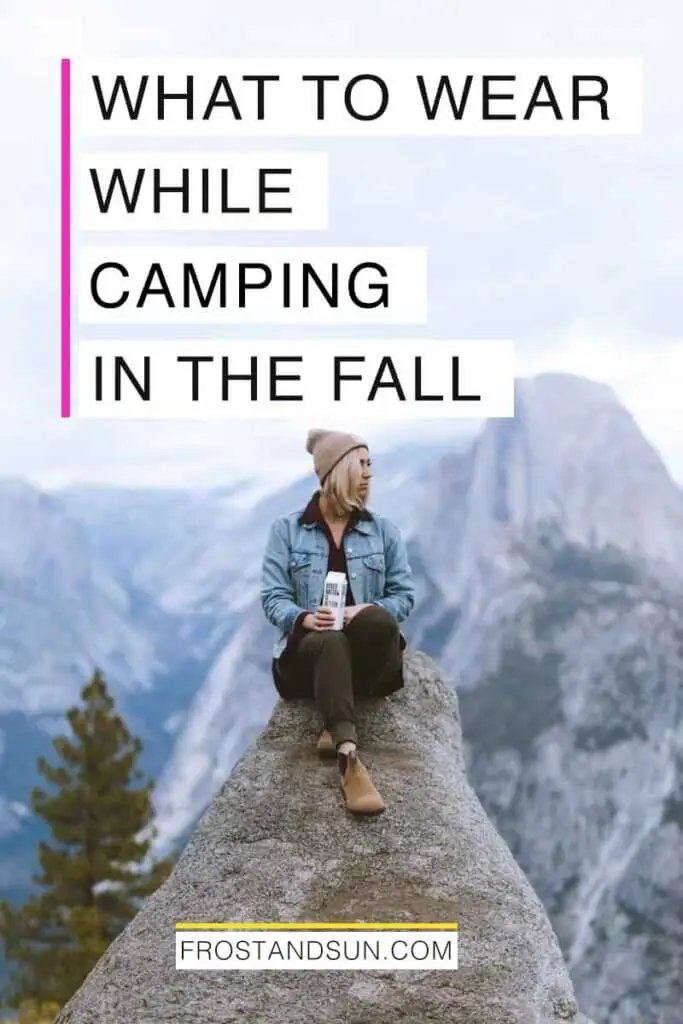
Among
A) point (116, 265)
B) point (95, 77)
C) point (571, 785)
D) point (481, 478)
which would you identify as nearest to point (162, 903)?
point (116, 265)

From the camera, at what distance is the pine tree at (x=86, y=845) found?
14.0m

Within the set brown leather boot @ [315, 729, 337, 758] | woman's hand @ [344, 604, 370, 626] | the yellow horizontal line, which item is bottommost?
the yellow horizontal line

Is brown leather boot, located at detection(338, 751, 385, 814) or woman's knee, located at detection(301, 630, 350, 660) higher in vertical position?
woman's knee, located at detection(301, 630, 350, 660)

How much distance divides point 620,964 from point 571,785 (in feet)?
10.1

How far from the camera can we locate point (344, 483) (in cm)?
653

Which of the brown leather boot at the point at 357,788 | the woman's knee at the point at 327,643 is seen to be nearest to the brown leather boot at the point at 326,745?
the brown leather boot at the point at 357,788

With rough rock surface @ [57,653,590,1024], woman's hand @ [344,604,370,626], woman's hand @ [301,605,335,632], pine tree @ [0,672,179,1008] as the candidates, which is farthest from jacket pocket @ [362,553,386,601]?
pine tree @ [0,672,179,1008]

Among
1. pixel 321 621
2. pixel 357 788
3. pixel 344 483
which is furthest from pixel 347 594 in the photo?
pixel 357 788

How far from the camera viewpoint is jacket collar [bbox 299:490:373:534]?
6586 millimetres

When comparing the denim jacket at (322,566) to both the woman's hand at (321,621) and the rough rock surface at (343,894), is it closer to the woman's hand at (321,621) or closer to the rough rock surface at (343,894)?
the woman's hand at (321,621)

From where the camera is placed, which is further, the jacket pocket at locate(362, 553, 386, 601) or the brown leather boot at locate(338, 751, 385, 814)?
the jacket pocket at locate(362, 553, 386, 601)

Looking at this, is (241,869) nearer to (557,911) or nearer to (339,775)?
(339,775)

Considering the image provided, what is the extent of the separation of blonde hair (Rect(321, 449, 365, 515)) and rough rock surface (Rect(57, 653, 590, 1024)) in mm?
1036

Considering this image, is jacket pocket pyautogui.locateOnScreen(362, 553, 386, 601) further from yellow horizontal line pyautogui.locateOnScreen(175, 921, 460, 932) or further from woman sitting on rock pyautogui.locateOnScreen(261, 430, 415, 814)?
yellow horizontal line pyautogui.locateOnScreen(175, 921, 460, 932)
